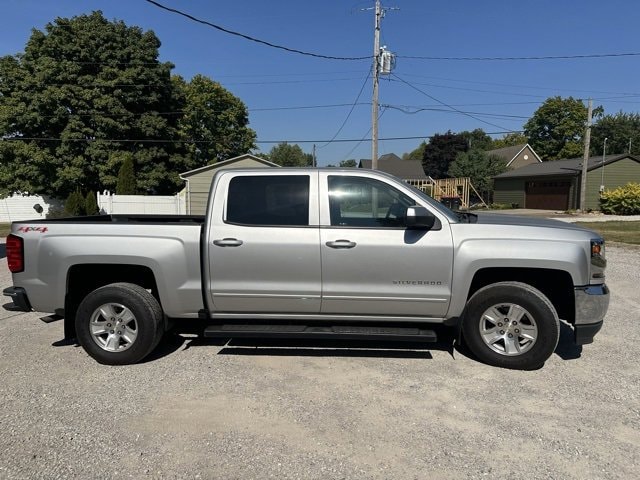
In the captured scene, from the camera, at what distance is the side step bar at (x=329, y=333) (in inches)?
161

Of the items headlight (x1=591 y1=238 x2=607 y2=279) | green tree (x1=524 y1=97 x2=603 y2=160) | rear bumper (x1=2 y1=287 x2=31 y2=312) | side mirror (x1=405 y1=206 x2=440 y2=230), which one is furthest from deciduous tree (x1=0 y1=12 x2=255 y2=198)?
green tree (x1=524 y1=97 x2=603 y2=160)

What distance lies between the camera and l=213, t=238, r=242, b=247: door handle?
417 centimetres

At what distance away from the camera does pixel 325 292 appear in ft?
13.8

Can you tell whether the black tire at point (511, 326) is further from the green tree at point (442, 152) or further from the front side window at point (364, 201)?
the green tree at point (442, 152)

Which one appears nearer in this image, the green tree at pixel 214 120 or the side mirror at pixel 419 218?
the side mirror at pixel 419 218

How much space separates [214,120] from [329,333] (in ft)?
159

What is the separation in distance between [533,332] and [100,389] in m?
3.88

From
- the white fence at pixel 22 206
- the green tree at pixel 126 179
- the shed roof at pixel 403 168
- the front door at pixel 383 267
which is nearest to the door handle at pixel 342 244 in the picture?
the front door at pixel 383 267

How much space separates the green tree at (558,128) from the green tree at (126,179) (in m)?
58.1

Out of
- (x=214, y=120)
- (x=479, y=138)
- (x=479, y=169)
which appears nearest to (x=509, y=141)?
(x=479, y=138)

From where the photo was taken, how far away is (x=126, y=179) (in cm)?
2556

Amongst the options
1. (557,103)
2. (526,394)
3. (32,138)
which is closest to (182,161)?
(32,138)

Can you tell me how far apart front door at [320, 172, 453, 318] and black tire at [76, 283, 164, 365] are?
1666 mm

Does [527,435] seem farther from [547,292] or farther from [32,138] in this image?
[32,138]
